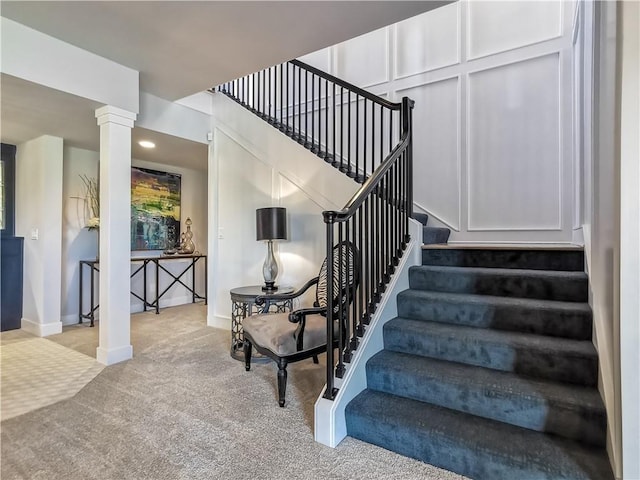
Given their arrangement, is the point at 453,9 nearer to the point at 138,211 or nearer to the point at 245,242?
the point at 245,242

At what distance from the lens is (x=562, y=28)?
3.07 m

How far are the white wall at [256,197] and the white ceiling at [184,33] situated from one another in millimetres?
822

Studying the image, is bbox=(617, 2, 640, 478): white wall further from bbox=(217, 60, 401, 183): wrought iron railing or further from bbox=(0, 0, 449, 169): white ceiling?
bbox=(217, 60, 401, 183): wrought iron railing

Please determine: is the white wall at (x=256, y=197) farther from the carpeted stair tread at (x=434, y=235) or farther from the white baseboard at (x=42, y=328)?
the white baseboard at (x=42, y=328)

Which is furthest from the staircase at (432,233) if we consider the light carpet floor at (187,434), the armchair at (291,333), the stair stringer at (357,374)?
the light carpet floor at (187,434)

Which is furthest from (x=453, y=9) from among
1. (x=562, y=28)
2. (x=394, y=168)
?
(x=394, y=168)

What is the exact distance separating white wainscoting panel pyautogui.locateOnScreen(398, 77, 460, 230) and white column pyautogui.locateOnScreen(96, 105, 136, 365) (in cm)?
290

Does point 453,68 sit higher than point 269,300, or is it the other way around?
point 453,68

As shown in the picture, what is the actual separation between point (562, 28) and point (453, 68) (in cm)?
94

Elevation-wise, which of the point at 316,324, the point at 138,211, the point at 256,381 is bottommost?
the point at 256,381

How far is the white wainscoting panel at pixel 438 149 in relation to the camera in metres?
3.63

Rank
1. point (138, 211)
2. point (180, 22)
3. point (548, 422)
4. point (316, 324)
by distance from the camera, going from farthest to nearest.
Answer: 1. point (138, 211)
2. point (316, 324)
3. point (180, 22)
4. point (548, 422)

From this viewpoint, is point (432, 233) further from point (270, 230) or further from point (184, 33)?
point (184, 33)

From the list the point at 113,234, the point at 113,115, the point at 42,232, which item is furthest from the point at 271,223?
the point at 42,232
